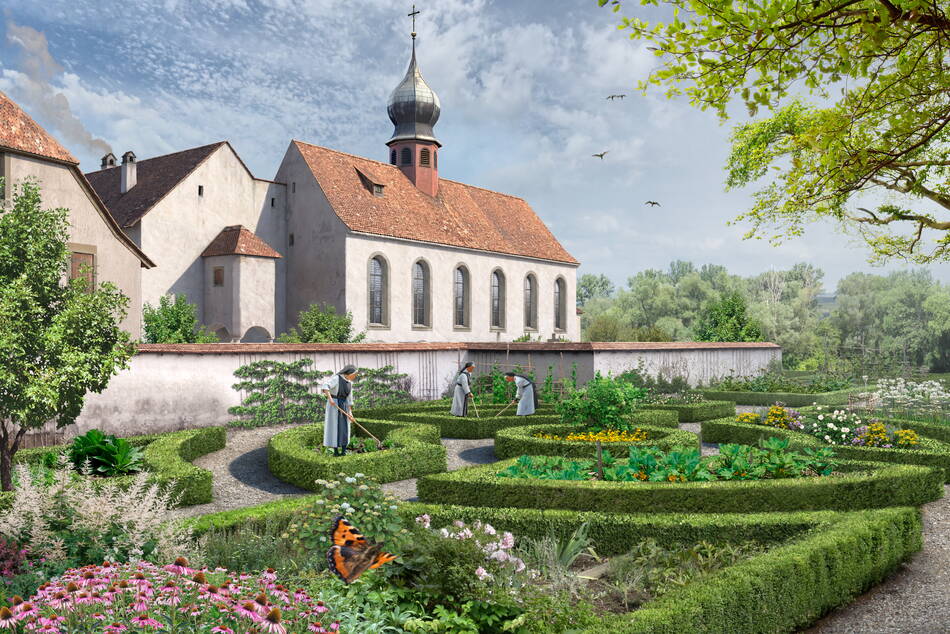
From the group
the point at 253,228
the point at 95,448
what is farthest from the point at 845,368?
the point at 95,448

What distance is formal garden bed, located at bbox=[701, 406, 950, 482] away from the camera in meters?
12.5

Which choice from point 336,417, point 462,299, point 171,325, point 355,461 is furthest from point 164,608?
point 462,299

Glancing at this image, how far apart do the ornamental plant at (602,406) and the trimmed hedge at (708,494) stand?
5.02m

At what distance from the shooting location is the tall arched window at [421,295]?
35.6 meters

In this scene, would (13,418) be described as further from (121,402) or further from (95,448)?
(121,402)

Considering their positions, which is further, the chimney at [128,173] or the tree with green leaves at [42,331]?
the chimney at [128,173]

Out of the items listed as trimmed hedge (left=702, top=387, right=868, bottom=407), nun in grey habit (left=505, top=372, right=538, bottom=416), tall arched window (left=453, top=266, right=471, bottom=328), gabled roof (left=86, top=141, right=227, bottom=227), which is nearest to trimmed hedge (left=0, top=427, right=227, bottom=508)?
nun in grey habit (left=505, top=372, right=538, bottom=416)

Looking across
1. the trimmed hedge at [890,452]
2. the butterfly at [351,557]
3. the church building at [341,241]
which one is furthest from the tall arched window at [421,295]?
the butterfly at [351,557]

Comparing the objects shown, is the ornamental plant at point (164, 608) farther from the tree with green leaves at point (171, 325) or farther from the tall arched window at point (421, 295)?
the tall arched window at point (421, 295)

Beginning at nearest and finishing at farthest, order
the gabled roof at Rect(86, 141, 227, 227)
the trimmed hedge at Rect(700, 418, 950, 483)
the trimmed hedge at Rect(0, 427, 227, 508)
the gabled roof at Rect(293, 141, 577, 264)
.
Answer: the trimmed hedge at Rect(0, 427, 227, 508) < the trimmed hedge at Rect(700, 418, 950, 483) < the gabled roof at Rect(86, 141, 227, 227) < the gabled roof at Rect(293, 141, 577, 264)

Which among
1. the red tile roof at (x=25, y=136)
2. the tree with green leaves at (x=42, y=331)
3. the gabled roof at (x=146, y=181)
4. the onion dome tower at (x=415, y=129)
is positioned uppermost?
the onion dome tower at (x=415, y=129)

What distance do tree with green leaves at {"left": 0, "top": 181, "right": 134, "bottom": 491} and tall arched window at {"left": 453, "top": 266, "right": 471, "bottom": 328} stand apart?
2670cm

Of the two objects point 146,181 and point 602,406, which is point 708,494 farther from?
point 146,181

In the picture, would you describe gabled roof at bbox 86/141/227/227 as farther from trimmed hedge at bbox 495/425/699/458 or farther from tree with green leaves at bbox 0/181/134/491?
trimmed hedge at bbox 495/425/699/458
